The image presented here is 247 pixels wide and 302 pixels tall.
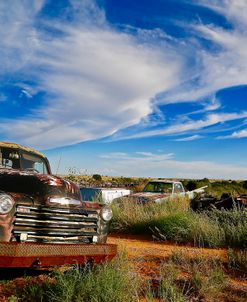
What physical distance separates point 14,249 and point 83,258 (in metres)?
1.02

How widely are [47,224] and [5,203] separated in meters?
0.59

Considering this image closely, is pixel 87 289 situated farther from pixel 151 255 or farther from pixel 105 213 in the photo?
pixel 151 255

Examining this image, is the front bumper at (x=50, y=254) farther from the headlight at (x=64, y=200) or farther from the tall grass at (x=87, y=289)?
the headlight at (x=64, y=200)

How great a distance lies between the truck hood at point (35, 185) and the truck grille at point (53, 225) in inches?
9.1

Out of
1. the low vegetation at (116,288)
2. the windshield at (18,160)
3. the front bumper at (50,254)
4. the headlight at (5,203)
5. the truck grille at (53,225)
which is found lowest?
the low vegetation at (116,288)

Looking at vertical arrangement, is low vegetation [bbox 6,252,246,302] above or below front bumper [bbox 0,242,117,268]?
Answer: below

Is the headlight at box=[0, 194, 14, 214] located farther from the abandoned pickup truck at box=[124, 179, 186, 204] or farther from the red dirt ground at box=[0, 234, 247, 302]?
the abandoned pickup truck at box=[124, 179, 186, 204]

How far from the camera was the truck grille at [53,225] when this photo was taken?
486 centimetres

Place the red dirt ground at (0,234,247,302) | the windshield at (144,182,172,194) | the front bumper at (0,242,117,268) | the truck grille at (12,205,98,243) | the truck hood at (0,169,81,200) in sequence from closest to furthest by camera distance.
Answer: the front bumper at (0,242,117,268)
the truck grille at (12,205,98,243)
the truck hood at (0,169,81,200)
the red dirt ground at (0,234,247,302)
the windshield at (144,182,172,194)

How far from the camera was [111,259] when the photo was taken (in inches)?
224

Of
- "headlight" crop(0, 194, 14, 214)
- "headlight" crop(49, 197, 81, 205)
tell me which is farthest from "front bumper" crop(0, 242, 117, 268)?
"headlight" crop(49, 197, 81, 205)

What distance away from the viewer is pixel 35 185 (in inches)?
208

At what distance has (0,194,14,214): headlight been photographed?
Answer: 471 cm

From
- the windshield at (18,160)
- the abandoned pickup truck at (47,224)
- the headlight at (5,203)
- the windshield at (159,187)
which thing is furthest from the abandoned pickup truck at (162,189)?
the headlight at (5,203)
